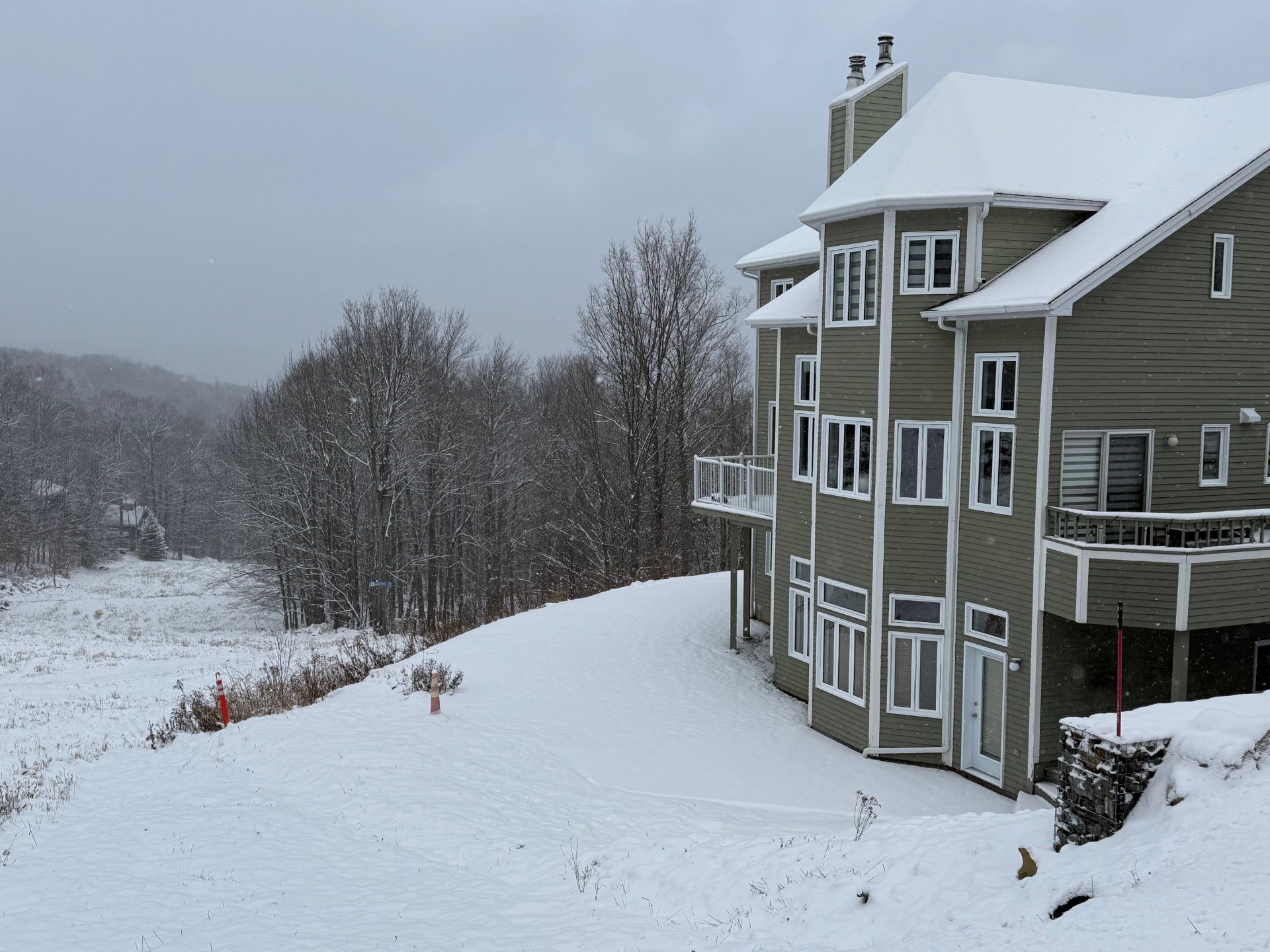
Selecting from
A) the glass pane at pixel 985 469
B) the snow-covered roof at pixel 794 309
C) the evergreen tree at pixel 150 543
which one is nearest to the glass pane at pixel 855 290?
the snow-covered roof at pixel 794 309

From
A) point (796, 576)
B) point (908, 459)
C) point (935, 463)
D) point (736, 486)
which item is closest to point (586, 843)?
point (908, 459)

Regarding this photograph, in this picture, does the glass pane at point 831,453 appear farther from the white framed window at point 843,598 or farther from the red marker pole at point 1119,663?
the red marker pole at point 1119,663

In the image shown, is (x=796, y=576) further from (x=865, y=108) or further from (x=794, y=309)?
(x=865, y=108)

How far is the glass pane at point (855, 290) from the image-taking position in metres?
16.7

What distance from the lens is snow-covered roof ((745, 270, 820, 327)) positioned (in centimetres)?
1920

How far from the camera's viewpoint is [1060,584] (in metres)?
13.8

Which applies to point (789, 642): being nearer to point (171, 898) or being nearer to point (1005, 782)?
point (1005, 782)

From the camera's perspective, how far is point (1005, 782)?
1495cm

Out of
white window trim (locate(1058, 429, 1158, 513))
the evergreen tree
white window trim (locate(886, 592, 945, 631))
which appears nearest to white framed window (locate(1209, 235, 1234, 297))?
white window trim (locate(1058, 429, 1158, 513))

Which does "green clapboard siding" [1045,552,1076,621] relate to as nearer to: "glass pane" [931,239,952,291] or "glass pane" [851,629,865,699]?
"glass pane" [851,629,865,699]

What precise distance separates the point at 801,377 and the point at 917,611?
5.94 metres

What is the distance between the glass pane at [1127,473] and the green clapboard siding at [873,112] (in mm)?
8091

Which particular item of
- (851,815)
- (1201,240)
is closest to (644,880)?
(851,815)

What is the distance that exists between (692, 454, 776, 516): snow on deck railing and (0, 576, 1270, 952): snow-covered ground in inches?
158
